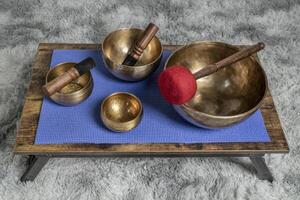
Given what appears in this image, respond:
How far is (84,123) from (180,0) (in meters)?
1.00

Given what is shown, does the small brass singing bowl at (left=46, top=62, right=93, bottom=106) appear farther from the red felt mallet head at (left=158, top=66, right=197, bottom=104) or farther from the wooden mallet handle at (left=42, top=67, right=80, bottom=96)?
the red felt mallet head at (left=158, top=66, right=197, bottom=104)

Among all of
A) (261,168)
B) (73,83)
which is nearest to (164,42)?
(73,83)

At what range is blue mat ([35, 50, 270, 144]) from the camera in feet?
3.00

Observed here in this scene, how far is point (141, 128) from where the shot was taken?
0.93m

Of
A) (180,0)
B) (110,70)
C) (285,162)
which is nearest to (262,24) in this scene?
(180,0)

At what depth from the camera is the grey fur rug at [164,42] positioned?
43.6 inches

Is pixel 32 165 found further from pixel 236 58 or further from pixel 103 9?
pixel 103 9

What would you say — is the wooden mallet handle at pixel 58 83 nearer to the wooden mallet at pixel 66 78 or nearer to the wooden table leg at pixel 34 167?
the wooden mallet at pixel 66 78

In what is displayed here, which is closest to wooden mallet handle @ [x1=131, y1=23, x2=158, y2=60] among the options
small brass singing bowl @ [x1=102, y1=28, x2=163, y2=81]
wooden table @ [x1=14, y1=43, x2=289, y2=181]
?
small brass singing bowl @ [x1=102, y1=28, x2=163, y2=81]

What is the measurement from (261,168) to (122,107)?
454 mm

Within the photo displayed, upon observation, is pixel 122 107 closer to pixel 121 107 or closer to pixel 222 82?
pixel 121 107

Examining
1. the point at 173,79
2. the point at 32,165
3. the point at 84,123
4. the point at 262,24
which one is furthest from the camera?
the point at 262,24

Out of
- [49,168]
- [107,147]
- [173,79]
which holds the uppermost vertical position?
[173,79]

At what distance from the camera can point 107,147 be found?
2.95 ft
